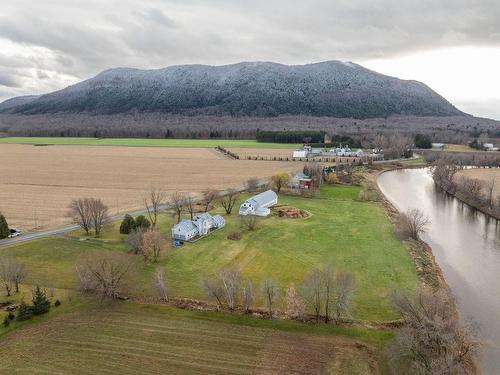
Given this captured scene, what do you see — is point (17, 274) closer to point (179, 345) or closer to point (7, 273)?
point (7, 273)

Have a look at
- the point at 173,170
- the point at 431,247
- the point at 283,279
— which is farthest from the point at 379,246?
the point at 173,170

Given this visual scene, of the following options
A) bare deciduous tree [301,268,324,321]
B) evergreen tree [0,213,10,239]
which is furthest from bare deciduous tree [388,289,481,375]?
evergreen tree [0,213,10,239]

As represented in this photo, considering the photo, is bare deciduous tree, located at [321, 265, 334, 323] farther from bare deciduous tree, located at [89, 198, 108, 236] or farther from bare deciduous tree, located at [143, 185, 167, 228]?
bare deciduous tree, located at [89, 198, 108, 236]

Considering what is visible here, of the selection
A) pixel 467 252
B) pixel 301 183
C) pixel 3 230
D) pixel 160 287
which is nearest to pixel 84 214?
pixel 3 230

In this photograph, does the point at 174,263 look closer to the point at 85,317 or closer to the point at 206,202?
the point at 85,317

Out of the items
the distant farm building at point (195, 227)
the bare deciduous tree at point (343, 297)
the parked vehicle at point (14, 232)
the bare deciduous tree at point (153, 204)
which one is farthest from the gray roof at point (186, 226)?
the bare deciduous tree at point (343, 297)
